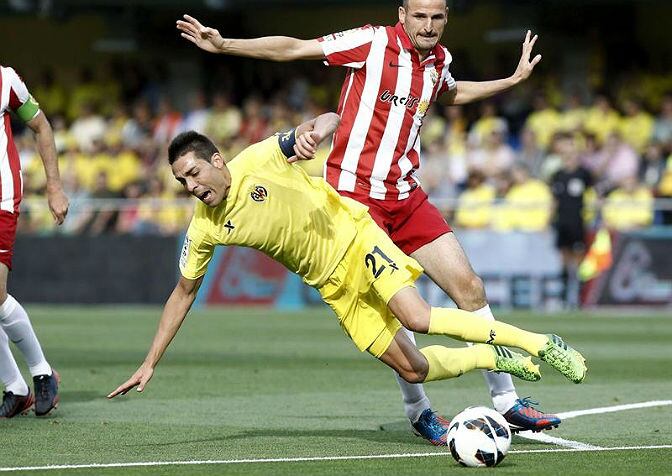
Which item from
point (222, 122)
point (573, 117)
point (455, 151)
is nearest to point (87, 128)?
point (222, 122)

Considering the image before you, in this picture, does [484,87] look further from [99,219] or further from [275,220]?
[99,219]

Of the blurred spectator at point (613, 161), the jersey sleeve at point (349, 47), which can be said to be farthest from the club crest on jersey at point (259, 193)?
the blurred spectator at point (613, 161)

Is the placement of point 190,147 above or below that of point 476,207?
above

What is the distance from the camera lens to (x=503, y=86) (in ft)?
28.7

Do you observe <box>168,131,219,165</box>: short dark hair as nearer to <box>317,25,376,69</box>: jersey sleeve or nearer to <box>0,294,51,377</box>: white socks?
<box>317,25,376,69</box>: jersey sleeve

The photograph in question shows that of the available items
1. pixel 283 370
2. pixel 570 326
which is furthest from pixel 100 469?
pixel 570 326

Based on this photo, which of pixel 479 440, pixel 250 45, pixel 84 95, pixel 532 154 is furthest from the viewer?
pixel 84 95

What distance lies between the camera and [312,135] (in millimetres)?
7102

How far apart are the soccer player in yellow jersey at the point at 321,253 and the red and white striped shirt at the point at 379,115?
54 cm

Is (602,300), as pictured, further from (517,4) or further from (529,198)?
(517,4)

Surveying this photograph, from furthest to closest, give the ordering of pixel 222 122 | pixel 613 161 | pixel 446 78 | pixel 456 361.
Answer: pixel 222 122 → pixel 613 161 → pixel 446 78 → pixel 456 361

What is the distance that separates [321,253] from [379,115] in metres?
1.12

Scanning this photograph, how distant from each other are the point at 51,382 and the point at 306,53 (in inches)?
110

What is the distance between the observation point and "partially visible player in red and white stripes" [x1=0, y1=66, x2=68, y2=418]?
857 centimetres
